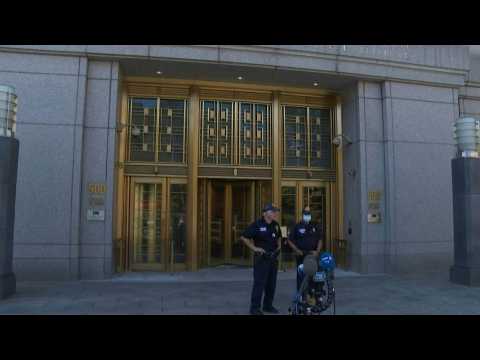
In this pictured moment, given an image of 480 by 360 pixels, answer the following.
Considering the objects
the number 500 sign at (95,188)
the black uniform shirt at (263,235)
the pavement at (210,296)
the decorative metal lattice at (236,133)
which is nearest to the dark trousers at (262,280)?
the black uniform shirt at (263,235)

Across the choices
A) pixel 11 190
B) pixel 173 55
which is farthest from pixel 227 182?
pixel 11 190

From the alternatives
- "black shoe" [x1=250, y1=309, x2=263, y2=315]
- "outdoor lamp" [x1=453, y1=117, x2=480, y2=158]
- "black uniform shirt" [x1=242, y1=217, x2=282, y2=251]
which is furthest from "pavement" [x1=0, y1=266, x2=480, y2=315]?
"outdoor lamp" [x1=453, y1=117, x2=480, y2=158]

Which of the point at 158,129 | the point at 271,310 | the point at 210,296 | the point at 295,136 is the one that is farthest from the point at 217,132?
the point at 271,310

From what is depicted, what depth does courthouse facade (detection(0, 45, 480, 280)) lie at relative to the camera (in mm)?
9727

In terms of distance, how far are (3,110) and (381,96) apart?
9.48 metres

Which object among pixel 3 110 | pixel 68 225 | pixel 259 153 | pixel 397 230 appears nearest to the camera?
pixel 3 110

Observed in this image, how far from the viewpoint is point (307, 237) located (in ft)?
24.0

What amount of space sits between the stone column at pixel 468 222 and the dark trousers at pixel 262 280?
5.35 metres

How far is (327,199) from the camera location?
12484 millimetres

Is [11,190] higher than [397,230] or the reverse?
higher

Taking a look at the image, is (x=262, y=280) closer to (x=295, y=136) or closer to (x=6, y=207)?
(x=6, y=207)

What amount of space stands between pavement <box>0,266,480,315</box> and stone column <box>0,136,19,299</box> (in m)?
0.47

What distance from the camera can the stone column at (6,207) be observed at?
7762 millimetres

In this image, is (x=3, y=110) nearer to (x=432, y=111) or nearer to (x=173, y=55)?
(x=173, y=55)
